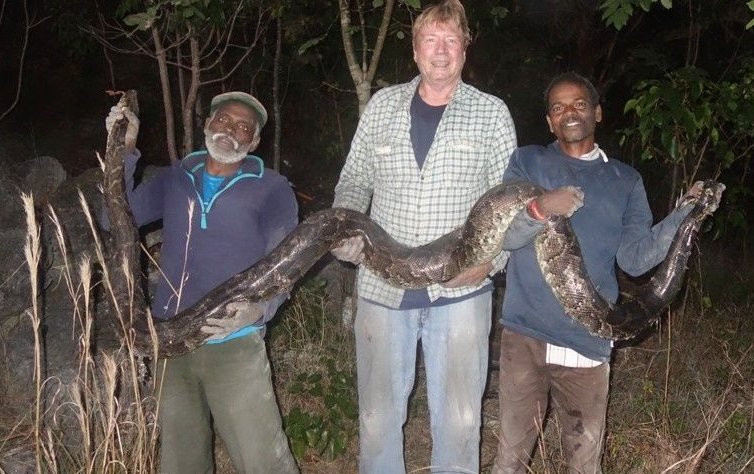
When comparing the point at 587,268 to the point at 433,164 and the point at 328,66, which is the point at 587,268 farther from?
the point at 328,66

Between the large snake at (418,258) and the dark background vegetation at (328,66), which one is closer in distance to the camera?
the large snake at (418,258)

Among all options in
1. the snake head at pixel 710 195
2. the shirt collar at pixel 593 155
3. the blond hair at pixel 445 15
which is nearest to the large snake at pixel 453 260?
the snake head at pixel 710 195

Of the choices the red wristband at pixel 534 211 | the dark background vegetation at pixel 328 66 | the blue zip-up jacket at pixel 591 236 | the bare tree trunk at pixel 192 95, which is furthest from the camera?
the dark background vegetation at pixel 328 66

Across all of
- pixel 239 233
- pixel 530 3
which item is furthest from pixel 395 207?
pixel 530 3

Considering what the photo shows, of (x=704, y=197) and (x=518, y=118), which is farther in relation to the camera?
(x=518, y=118)

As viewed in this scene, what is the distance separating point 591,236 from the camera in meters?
4.12

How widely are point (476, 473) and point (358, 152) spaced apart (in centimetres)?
217

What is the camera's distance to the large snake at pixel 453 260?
4.07m

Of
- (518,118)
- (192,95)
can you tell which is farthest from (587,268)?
(518,118)

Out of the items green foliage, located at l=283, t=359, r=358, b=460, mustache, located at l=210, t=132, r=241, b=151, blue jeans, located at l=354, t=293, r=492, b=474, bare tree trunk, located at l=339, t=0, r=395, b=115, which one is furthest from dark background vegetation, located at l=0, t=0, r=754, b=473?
mustache, located at l=210, t=132, r=241, b=151

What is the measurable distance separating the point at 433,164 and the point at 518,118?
9832 millimetres

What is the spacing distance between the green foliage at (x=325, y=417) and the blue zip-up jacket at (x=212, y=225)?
1722mm

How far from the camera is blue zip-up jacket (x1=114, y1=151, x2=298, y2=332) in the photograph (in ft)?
13.7

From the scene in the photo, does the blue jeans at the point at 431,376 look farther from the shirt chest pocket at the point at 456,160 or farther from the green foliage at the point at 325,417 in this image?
the green foliage at the point at 325,417
